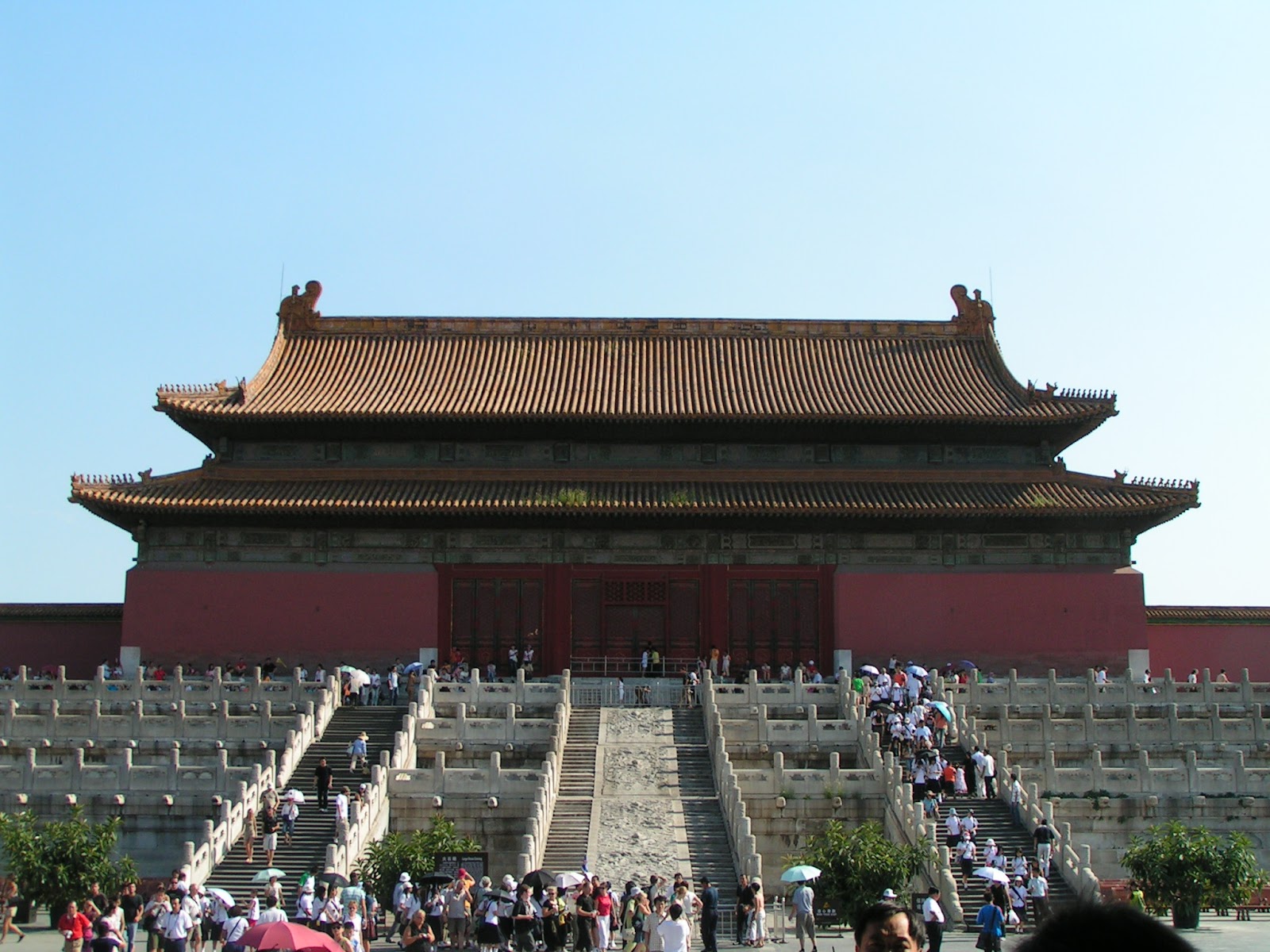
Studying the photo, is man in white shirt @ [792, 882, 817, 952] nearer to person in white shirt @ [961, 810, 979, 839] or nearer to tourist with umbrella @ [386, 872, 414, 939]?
person in white shirt @ [961, 810, 979, 839]

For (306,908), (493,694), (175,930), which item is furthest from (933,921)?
(493,694)

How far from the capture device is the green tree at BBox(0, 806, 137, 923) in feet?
70.5

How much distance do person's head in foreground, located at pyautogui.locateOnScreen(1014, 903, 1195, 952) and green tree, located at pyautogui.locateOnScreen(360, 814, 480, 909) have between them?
745 inches

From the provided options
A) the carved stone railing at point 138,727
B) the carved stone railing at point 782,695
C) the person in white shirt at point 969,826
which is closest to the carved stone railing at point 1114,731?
the carved stone railing at point 782,695

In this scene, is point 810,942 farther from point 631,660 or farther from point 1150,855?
point 631,660

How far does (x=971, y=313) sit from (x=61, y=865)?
3100cm

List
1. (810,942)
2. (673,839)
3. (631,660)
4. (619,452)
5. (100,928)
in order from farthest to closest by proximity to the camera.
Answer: (619,452) < (631,660) < (673,839) < (810,942) < (100,928)

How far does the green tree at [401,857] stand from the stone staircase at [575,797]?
1.73 metres

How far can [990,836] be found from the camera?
76.9ft

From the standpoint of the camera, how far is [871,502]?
123ft

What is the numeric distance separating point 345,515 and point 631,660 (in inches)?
303

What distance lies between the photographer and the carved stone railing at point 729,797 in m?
22.0

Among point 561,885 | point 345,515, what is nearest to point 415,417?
point 345,515

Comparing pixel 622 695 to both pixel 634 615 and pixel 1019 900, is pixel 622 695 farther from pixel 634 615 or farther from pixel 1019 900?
pixel 1019 900
